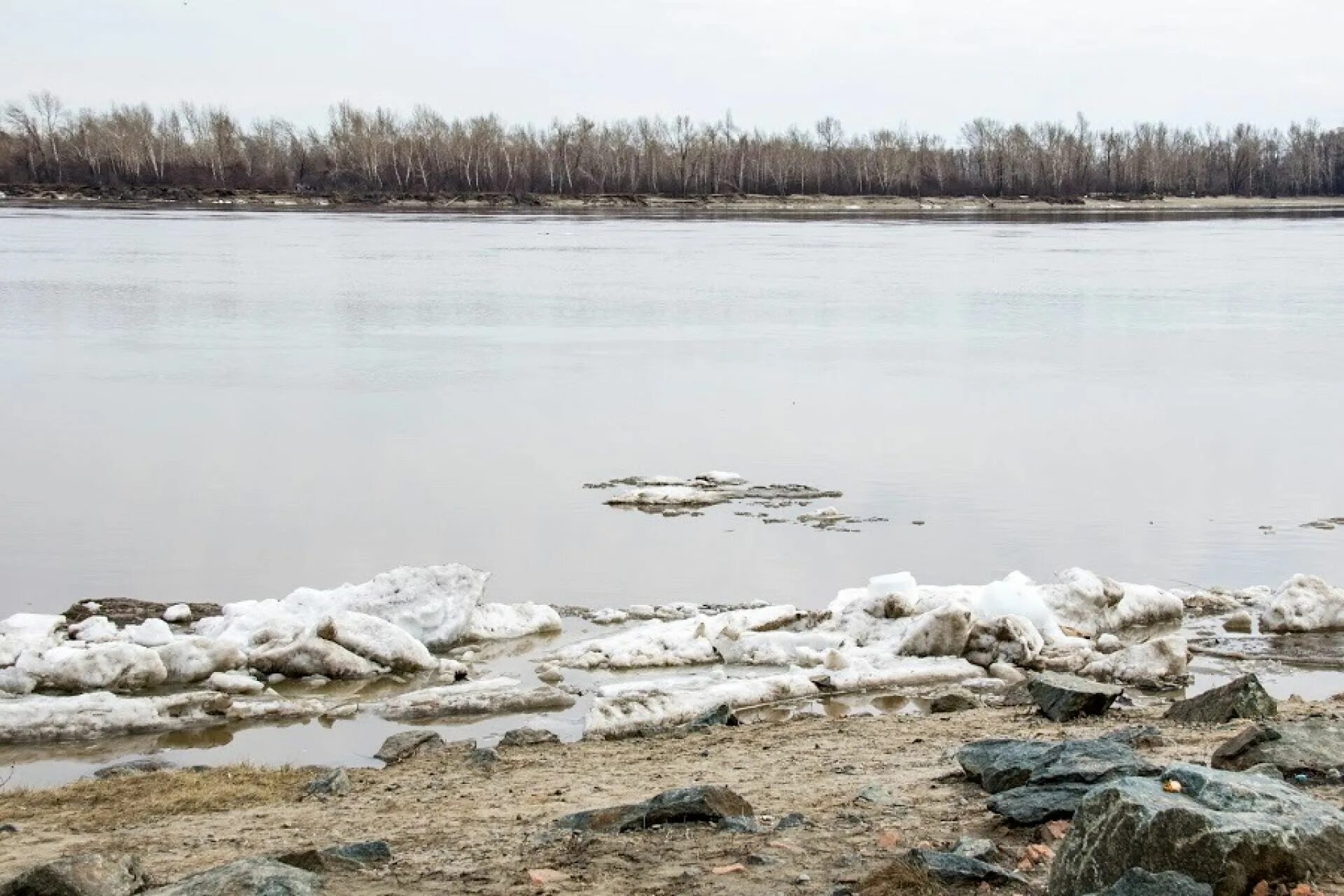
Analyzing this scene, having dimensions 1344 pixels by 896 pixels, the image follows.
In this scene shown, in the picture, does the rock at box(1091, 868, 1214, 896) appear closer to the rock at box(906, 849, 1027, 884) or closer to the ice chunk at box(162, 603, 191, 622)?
the rock at box(906, 849, 1027, 884)

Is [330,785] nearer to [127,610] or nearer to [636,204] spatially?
[127,610]

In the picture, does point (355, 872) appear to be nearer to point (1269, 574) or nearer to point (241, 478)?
point (1269, 574)

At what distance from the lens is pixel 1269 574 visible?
11.0 metres

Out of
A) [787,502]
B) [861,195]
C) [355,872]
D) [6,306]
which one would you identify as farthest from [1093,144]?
[355,872]

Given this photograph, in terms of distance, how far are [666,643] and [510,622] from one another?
43.8 inches

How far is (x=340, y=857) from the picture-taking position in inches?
189

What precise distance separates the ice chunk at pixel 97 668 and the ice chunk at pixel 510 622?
191 cm

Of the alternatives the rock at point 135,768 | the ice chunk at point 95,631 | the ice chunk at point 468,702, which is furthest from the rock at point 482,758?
the ice chunk at point 95,631

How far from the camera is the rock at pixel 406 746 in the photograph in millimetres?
7117

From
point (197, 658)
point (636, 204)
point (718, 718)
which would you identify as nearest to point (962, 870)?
point (718, 718)

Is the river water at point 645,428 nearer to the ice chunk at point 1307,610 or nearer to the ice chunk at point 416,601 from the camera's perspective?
the ice chunk at point 416,601

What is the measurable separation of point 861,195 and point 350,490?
106495mm

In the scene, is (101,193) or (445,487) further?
(101,193)

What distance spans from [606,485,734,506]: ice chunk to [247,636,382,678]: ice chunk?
15.2ft
